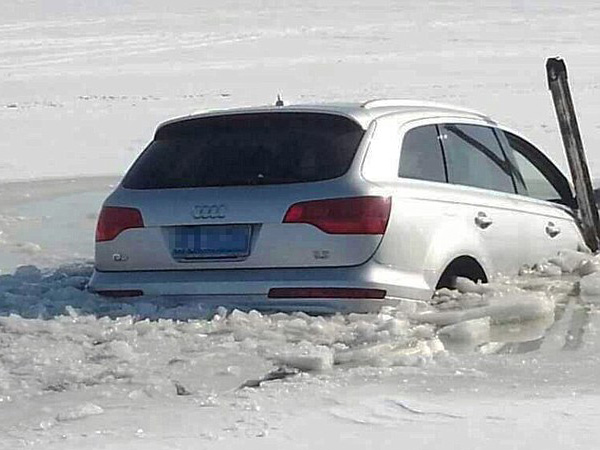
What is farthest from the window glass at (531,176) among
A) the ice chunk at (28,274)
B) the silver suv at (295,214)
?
the ice chunk at (28,274)

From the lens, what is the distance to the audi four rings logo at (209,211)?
724 centimetres

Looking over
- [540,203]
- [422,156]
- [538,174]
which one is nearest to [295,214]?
[422,156]

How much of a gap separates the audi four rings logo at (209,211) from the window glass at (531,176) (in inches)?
91.1

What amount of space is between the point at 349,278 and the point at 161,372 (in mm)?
A: 1133

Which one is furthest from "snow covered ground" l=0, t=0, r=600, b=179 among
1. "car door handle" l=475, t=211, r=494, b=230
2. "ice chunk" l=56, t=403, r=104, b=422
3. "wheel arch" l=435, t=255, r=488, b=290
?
"ice chunk" l=56, t=403, r=104, b=422

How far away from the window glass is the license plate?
2233 mm

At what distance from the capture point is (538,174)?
9070mm

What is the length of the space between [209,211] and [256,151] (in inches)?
16.4

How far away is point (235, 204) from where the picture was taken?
23.7 ft

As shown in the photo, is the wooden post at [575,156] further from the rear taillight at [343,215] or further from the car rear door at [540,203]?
the rear taillight at [343,215]

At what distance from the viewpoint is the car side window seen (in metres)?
8.84

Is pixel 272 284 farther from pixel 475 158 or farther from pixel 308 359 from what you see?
pixel 475 158

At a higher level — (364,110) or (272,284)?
(364,110)

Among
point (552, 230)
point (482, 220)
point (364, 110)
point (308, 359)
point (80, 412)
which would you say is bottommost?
point (80, 412)
